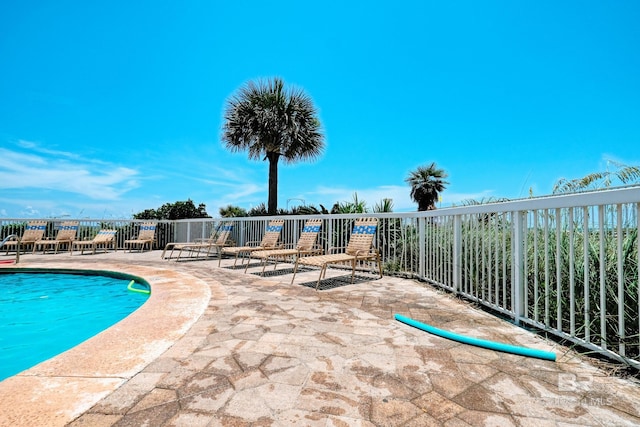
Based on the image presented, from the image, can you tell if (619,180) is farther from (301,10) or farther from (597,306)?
(301,10)

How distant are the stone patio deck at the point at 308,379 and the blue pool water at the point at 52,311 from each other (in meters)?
1.28

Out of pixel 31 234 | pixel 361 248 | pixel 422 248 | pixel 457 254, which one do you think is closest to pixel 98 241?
pixel 31 234

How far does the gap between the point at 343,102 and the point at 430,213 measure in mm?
11993

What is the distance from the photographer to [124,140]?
20.4 metres

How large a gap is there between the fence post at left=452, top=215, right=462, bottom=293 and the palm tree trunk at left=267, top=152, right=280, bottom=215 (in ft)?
36.4

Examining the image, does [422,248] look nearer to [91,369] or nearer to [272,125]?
[91,369]

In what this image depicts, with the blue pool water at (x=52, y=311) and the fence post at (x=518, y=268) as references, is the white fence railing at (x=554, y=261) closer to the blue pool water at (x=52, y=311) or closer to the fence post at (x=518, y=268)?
the fence post at (x=518, y=268)

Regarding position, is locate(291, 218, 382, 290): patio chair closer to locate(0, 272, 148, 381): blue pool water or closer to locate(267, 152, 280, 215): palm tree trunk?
locate(0, 272, 148, 381): blue pool water

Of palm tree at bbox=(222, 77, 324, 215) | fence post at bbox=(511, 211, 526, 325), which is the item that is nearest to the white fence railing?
fence post at bbox=(511, 211, 526, 325)

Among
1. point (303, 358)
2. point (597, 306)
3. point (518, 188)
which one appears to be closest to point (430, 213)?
point (518, 188)

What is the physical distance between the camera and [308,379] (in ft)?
6.62

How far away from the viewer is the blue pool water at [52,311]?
11.9 ft

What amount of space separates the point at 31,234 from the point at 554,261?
15.7 meters

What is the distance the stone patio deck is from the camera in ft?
5.32
